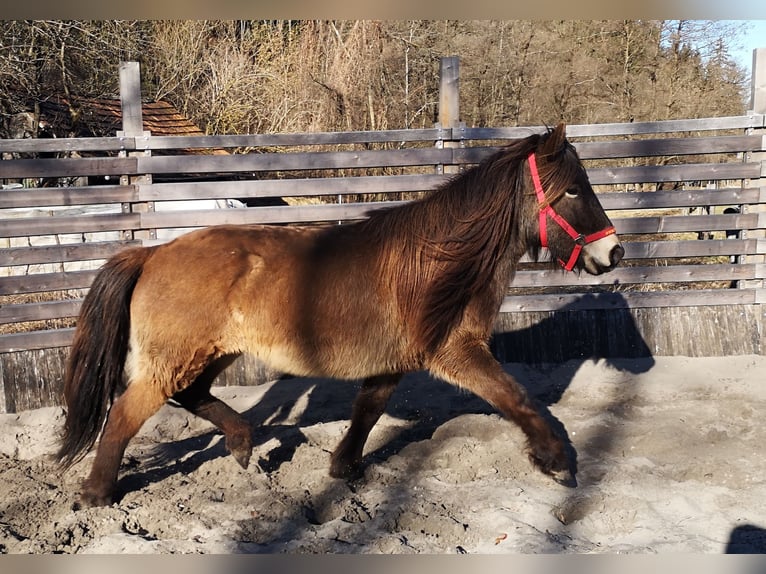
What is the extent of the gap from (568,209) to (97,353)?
3.37 meters

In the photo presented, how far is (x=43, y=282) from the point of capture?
686cm

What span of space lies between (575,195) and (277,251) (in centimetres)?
207

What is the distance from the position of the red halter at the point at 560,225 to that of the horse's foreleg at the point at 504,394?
0.83m

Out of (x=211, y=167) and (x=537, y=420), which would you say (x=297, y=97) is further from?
(x=537, y=420)

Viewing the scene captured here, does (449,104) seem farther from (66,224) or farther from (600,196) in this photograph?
(66,224)

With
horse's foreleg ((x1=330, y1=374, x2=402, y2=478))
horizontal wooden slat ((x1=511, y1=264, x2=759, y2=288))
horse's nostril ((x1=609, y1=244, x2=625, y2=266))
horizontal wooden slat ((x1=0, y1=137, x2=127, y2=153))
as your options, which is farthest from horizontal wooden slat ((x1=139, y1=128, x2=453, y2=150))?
horse's nostril ((x1=609, y1=244, x2=625, y2=266))

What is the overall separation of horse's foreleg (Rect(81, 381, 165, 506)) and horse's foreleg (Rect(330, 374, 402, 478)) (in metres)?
1.33

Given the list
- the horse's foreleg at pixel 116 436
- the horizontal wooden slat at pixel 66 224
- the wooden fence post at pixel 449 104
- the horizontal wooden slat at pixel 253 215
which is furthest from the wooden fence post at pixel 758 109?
the horizontal wooden slat at pixel 66 224

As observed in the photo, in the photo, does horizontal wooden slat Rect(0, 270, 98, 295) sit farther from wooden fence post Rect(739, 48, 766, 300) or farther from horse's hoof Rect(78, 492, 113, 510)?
wooden fence post Rect(739, 48, 766, 300)

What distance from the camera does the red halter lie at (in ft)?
15.4

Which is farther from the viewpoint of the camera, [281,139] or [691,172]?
[691,172]

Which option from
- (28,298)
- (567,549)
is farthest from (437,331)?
(28,298)

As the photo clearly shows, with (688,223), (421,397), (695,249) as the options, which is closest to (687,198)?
(688,223)

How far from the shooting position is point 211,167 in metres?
7.41
